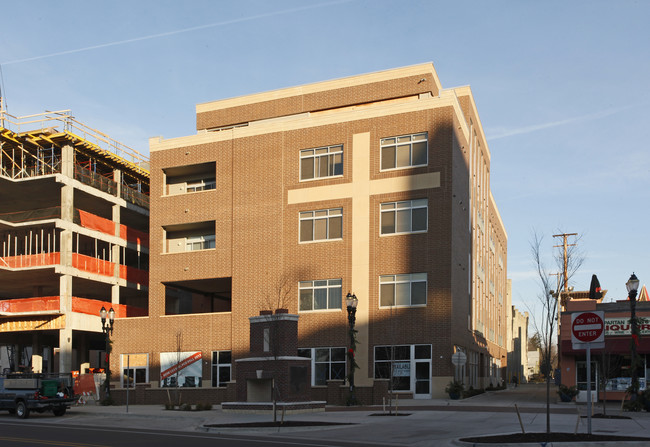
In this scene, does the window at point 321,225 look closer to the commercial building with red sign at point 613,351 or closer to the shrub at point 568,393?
the commercial building with red sign at point 613,351

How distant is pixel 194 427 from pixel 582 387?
2569 cm

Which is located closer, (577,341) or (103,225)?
(577,341)

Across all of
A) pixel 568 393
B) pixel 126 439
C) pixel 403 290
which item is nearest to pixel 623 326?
pixel 568 393

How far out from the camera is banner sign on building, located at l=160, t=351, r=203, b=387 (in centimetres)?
4941

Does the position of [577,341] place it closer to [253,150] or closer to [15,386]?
[15,386]

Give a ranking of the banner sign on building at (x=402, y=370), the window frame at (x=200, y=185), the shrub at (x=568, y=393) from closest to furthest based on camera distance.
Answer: the shrub at (x=568, y=393) → the banner sign on building at (x=402, y=370) → the window frame at (x=200, y=185)

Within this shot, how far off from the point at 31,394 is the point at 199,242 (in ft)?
75.2

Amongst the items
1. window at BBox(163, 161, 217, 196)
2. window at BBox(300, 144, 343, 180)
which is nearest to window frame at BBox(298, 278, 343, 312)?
window at BBox(300, 144, 343, 180)

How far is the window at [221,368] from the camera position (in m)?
48.5

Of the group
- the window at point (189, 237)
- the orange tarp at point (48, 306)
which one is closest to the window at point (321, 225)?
the window at point (189, 237)

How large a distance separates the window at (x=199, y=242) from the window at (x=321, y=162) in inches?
372

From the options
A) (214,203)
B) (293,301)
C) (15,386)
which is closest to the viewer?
(15,386)

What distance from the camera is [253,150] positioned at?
50.3 meters

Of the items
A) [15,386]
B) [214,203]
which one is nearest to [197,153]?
[214,203]
